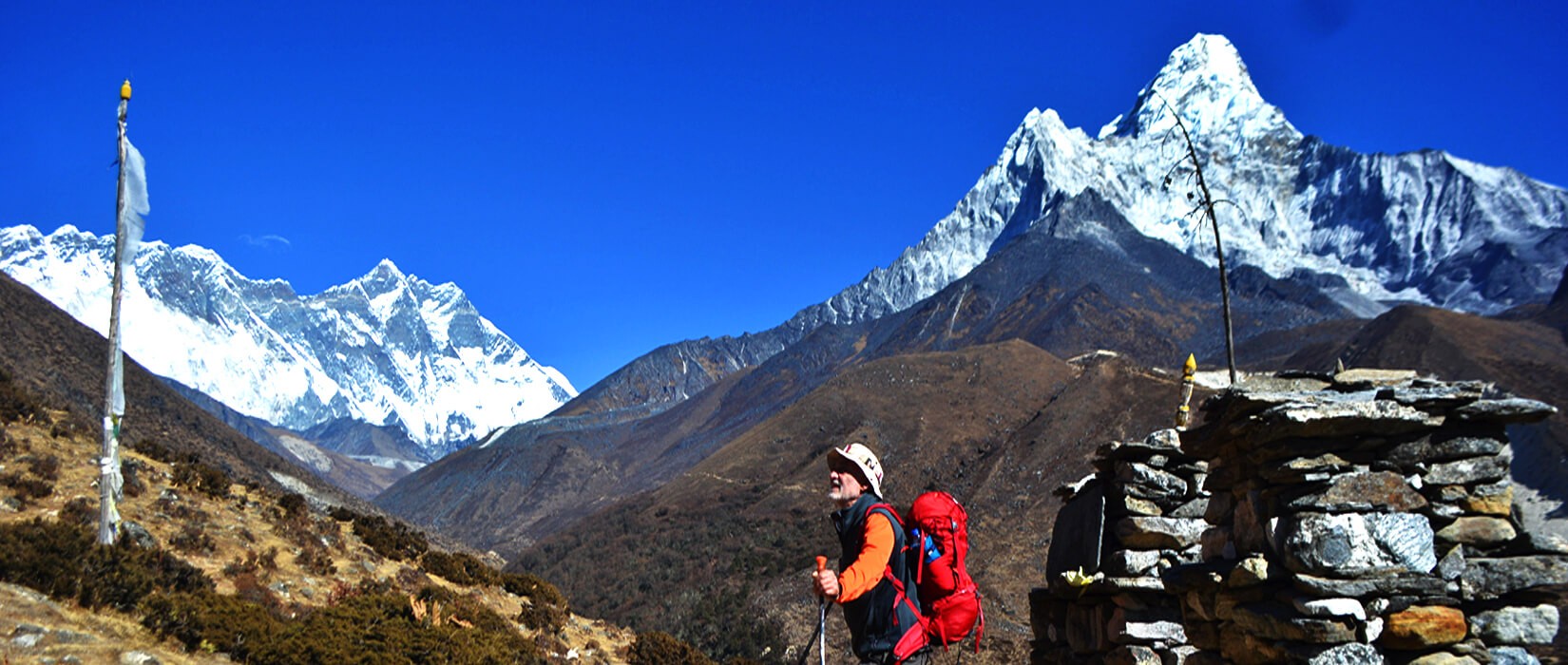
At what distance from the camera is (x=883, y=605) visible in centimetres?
478

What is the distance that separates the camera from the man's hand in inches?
167

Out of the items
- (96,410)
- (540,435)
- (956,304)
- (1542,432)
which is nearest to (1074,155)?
(956,304)

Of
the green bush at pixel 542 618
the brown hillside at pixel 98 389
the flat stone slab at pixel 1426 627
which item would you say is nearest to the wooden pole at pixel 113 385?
the green bush at pixel 542 618

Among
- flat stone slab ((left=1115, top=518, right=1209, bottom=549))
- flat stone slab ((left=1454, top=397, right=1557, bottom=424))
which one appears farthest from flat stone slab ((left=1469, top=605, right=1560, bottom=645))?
flat stone slab ((left=1115, top=518, right=1209, bottom=549))

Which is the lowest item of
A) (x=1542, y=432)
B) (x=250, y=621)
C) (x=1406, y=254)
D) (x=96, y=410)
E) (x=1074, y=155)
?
(x=250, y=621)

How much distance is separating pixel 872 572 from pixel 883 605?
0.33 meters

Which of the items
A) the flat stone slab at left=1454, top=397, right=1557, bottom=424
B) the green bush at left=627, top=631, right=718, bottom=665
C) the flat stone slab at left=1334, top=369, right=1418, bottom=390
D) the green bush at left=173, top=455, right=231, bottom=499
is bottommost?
the green bush at left=627, top=631, right=718, bottom=665

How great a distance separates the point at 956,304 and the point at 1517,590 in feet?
310

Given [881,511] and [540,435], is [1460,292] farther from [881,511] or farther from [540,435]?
[881,511]

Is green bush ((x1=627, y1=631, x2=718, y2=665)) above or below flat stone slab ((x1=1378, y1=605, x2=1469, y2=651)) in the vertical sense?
below

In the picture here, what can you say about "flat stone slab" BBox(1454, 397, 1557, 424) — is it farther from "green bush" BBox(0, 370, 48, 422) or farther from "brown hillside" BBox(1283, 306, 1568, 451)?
"brown hillside" BBox(1283, 306, 1568, 451)

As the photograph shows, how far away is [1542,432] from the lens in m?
36.3

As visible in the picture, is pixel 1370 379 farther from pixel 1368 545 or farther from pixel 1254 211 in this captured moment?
pixel 1254 211

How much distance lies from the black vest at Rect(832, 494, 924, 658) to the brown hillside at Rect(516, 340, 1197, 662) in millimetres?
16552
